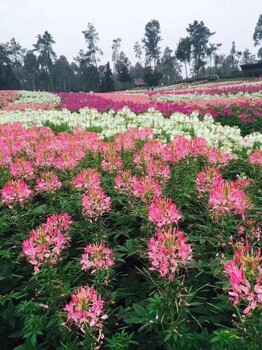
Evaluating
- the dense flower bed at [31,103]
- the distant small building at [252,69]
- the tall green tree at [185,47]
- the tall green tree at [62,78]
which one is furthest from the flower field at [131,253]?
the tall green tree at [62,78]

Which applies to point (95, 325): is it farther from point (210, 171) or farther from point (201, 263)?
point (210, 171)

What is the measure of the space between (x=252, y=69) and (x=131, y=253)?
47.4 metres

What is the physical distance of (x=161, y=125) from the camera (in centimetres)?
801

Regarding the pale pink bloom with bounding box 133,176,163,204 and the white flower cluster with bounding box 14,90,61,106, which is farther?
the white flower cluster with bounding box 14,90,61,106

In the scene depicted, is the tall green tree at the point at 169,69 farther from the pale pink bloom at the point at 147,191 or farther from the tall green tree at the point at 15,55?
the pale pink bloom at the point at 147,191

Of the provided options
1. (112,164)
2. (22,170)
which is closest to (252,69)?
(112,164)

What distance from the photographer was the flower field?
1810 mm

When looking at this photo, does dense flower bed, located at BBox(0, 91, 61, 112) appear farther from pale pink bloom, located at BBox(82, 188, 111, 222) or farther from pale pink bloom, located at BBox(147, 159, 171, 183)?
pale pink bloom, located at BBox(82, 188, 111, 222)

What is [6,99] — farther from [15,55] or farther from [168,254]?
[15,55]

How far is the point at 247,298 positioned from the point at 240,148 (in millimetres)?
4338

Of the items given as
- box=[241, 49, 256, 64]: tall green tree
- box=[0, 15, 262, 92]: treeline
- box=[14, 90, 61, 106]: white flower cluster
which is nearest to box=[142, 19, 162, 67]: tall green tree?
box=[0, 15, 262, 92]: treeline

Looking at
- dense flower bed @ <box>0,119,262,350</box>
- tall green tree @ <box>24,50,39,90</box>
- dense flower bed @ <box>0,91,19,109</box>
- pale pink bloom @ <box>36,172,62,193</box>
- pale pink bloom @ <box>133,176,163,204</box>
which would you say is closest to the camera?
dense flower bed @ <box>0,119,262,350</box>

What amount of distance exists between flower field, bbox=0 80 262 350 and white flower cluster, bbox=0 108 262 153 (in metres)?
0.75

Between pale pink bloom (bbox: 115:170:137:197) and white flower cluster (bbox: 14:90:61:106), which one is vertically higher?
white flower cluster (bbox: 14:90:61:106)
